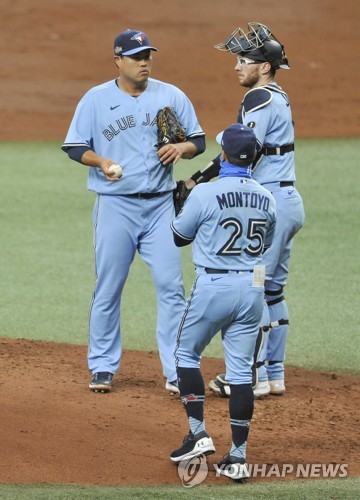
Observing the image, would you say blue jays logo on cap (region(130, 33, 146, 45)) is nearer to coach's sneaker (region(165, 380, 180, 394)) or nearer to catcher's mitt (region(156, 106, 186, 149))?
catcher's mitt (region(156, 106, 186, 149))

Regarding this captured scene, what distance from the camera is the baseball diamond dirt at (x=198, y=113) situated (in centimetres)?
570

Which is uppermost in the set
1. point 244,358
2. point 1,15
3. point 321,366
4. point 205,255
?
point 1,15

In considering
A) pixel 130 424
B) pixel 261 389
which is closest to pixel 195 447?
pixel 130 424

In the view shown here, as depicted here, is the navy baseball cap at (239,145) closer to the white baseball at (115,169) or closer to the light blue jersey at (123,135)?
the white baseball at (115,169)

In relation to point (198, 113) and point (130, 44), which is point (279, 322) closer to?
point (130, 44)

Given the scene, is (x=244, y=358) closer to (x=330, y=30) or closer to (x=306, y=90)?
(x=306, y=90)

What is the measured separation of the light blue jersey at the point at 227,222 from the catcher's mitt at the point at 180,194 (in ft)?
4.22

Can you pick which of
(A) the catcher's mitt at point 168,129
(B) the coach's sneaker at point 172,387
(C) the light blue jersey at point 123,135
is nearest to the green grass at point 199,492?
(B) the coach's sneaker at point 172,387

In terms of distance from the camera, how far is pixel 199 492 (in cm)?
509

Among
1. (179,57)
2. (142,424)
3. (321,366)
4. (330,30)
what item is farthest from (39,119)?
(142,424)

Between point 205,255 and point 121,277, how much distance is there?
1.52 meters

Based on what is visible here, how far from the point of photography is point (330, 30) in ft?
80.4

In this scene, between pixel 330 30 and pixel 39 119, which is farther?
pixel 330 30

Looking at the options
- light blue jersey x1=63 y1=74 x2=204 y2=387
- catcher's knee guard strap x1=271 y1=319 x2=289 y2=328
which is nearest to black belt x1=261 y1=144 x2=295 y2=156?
light blue jersey x1=63 y1=74 x2=204 y2=387
